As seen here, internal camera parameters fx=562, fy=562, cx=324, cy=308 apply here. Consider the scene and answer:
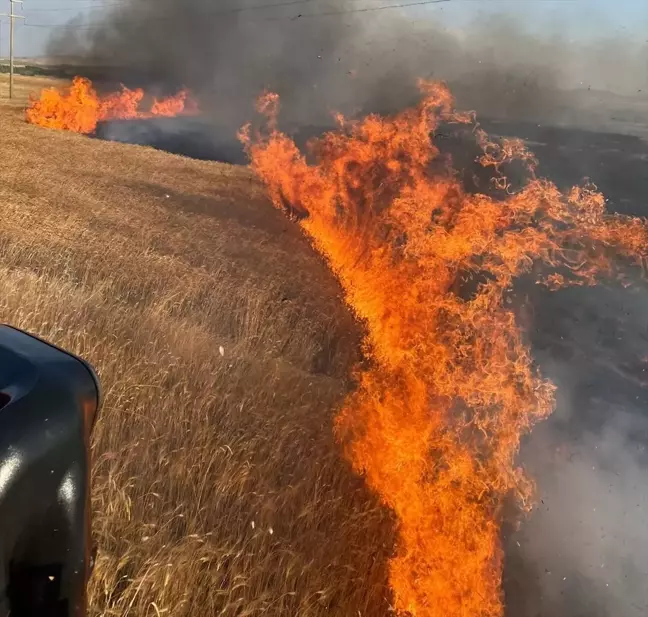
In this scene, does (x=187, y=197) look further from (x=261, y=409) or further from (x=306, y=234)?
(x=261, y=409)

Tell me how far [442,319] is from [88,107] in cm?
3801

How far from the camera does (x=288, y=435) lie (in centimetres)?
568

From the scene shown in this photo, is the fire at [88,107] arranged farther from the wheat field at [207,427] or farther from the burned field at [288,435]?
the wheat field at [207,427]

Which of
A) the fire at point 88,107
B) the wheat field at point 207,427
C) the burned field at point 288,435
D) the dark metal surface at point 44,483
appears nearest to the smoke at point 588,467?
the burned field at point 288,435

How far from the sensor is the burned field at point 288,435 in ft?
12.6

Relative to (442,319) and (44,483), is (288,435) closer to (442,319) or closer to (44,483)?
(44,483)

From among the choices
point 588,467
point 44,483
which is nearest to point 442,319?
point 588,467

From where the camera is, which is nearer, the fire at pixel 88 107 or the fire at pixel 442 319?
the fire at pixel 442 319

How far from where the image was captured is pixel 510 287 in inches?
418

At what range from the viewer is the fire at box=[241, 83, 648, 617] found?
6.43 meters

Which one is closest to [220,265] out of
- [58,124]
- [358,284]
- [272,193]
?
[358,284]

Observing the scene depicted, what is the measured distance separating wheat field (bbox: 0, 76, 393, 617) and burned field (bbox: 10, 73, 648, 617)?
2 centimetres

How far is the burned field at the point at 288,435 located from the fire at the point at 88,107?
2561cm

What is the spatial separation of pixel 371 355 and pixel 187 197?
1420 centimetres
